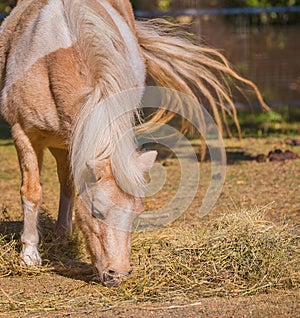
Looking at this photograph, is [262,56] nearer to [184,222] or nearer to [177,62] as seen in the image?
[177,62]

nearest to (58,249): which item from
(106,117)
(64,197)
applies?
(64,197)

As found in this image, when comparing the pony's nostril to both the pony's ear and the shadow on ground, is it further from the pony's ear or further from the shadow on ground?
the pony's ear

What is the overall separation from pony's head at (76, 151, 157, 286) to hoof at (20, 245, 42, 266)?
2.46ft

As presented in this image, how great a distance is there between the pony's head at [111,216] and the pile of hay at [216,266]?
10cm

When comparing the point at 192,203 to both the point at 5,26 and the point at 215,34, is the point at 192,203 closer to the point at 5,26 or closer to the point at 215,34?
the point at 5,26

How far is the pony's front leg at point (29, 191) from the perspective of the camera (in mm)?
4816

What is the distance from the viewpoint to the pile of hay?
13.2 feet

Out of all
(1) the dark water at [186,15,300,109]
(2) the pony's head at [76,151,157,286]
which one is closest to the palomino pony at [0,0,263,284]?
(2) the pony's head at [76,151,157,286]

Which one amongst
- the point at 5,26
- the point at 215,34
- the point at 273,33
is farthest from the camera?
the point at 273,33

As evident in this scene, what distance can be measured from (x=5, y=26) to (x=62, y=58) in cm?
99

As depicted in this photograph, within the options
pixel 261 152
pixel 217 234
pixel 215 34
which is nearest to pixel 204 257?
pixel 217 234

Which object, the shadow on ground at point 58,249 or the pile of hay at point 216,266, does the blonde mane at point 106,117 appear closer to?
the pile of hay at point 216,266

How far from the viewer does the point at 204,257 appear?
4254 mm

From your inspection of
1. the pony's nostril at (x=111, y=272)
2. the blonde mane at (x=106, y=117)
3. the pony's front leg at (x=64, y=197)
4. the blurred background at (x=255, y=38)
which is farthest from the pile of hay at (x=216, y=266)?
the blurred background at (x=255, y=38)
